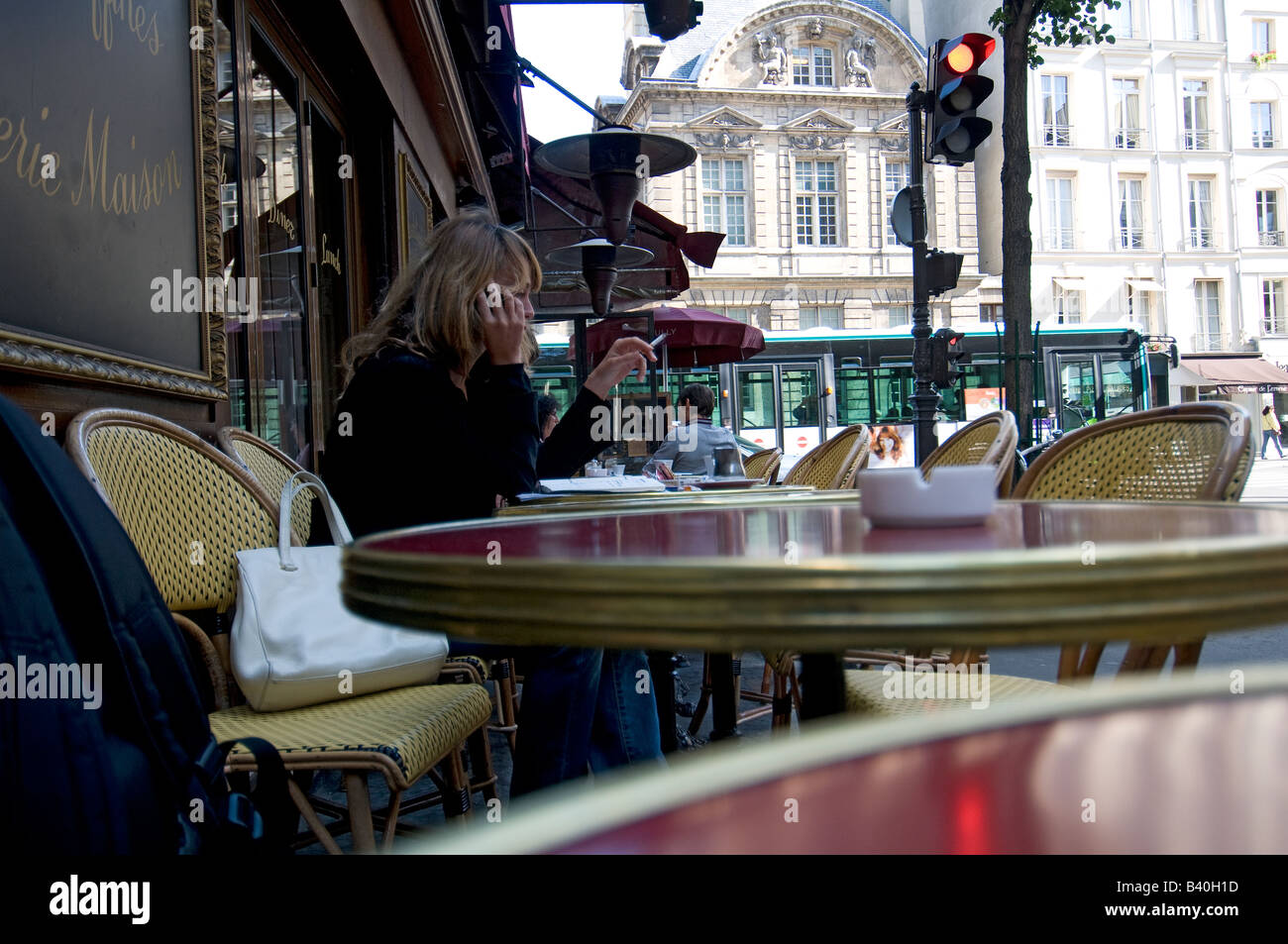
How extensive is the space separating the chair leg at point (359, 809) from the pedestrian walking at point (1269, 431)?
25.2m

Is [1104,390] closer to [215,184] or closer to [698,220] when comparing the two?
[698,220]

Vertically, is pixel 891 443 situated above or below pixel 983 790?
above

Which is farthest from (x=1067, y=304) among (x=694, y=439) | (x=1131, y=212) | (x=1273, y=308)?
(x=694, y=439)

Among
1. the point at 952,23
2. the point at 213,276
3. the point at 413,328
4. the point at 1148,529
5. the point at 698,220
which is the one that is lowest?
the point at 1148,529

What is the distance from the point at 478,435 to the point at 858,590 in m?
1.52

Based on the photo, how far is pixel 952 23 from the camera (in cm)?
2889

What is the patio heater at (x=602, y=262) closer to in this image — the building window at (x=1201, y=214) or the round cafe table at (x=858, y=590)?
the round cafe table at (x=858, y=590)

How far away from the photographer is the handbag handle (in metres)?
1.54

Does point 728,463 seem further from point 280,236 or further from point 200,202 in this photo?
point 280,236

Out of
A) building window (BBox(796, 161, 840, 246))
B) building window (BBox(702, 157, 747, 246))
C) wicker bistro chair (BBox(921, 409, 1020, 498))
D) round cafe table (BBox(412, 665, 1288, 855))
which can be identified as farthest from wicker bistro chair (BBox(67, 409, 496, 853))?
building window (BBox(796, 161, 840, 246))

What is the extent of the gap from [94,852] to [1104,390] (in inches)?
642

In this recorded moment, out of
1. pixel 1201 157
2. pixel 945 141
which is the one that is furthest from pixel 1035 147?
pixel 945 141

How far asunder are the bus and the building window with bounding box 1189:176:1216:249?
48.1 ft

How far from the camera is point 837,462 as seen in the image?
3438mm
